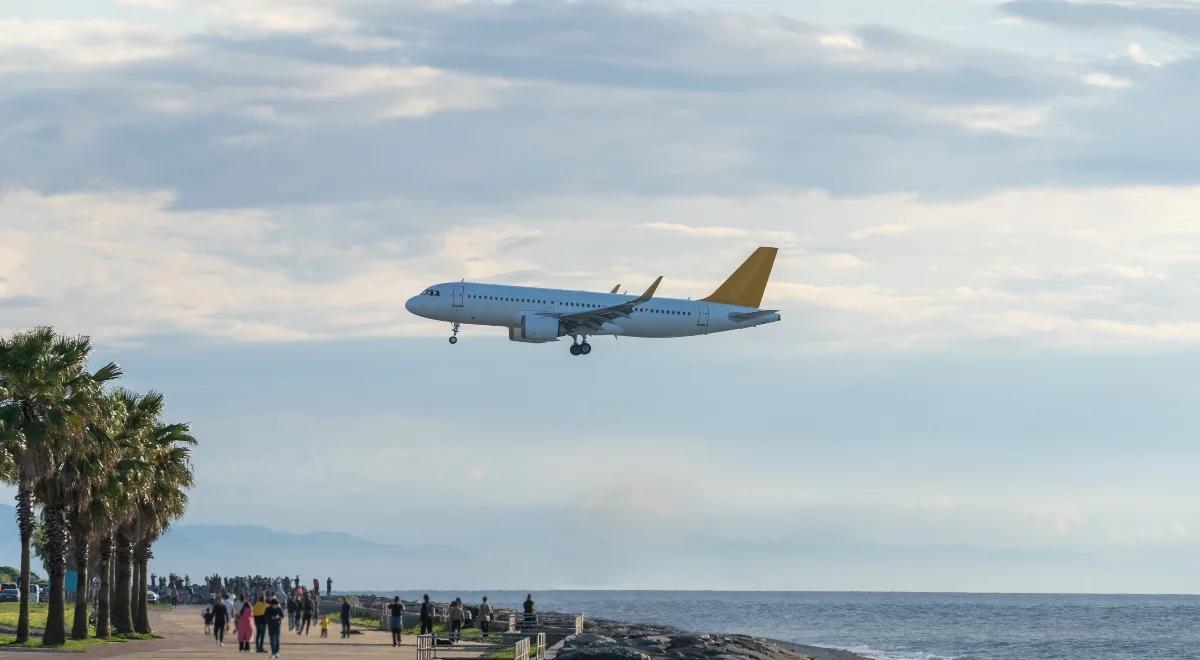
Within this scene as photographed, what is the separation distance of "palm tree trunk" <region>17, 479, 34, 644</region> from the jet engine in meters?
31.1

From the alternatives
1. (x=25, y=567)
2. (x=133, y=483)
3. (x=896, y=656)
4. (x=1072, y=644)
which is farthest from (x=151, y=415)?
(x=1072, y=644)

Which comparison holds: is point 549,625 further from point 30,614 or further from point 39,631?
point 30,614

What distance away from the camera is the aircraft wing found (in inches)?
2896

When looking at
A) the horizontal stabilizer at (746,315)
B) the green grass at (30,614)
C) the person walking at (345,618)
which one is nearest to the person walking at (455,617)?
the person walking at (345,618)

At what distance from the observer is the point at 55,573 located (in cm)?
4409

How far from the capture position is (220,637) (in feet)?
151

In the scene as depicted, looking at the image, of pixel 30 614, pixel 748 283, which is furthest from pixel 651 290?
pixel 30 614

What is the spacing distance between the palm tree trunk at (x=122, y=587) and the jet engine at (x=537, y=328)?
24419 mm

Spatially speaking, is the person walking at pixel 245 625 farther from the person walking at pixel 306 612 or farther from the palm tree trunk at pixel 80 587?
the person walking at pixel 306 612

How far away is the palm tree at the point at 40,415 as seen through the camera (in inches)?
1684

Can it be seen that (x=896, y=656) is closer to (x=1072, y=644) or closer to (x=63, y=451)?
(x=1072, y=644)

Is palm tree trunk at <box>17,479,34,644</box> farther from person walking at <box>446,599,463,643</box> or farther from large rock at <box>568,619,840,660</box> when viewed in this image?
large rock at <box>568,619,840,660</box>

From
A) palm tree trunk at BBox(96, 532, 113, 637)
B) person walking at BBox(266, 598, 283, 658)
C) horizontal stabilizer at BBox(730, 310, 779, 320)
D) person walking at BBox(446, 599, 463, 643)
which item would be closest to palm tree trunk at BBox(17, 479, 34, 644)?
palm tree trunk at BBox(96, 532, 113, 637)

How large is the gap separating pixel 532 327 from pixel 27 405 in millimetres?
32481
